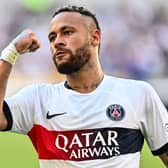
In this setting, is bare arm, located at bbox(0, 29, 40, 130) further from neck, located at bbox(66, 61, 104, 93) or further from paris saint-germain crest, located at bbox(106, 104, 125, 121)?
paris saint-germain crest, located at bbox(106, 104, 125, 121)

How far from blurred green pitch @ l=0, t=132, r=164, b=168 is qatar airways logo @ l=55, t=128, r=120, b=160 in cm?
45

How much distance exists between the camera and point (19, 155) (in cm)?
191

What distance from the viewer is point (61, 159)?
138cm

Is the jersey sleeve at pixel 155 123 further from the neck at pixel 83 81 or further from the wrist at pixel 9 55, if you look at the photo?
the wrist at pixel 9 55

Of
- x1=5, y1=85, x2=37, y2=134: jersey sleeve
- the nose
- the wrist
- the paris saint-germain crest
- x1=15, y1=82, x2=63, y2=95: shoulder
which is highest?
the nose

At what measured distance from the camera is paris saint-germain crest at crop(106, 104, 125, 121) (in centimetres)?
142

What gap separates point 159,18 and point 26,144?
5.69 ft

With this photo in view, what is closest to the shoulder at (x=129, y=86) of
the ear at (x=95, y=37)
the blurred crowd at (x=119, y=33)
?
the ear at (x=95, y=37)

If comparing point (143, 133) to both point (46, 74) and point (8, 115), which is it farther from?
point (46, 74)

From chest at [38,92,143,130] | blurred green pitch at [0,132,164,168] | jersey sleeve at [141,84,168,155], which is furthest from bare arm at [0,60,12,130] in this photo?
blurred green pitch at [0,132,164,168]

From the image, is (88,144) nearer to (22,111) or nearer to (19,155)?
(22,111)

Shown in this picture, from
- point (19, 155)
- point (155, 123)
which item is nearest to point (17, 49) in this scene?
point (155, 123)

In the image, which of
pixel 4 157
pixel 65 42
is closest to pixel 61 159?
pixel 65 42

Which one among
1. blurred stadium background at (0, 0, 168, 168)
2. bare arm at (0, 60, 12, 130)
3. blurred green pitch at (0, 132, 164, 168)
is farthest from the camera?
blurred stadium background at (0, 0, 168, 168)
